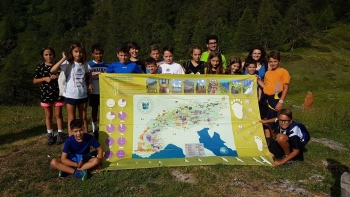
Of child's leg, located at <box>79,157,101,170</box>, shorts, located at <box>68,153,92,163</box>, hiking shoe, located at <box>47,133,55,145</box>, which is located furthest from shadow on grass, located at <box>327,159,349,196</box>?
hiking shoe, located at <box>47,133,55,145</box>

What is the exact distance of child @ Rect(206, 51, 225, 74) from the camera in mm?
7871

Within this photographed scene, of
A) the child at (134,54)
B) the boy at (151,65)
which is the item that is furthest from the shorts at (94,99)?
the boy at (151,65)

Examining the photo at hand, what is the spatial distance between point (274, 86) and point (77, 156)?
188 inches

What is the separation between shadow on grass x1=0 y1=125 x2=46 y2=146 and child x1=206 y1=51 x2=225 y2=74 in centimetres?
532

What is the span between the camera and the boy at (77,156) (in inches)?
240

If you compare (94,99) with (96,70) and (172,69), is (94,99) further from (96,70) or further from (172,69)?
(172,69)

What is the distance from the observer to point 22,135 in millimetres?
9375

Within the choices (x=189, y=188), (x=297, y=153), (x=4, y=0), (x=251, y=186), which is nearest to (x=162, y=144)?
(x=189, y=188)

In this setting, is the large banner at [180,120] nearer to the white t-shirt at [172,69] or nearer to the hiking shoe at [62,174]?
the white t-shirt at [172,69]

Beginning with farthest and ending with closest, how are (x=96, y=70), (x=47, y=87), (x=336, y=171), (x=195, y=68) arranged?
(x=195, y=68), (x=96, y=70), (x=47, y=87), (x=336, y=171)

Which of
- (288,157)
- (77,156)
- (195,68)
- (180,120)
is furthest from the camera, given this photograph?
(195,68)

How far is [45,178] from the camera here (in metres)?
6.18

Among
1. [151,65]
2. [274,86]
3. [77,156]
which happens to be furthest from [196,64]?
[77,156]

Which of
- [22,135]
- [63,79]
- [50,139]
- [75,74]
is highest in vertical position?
[75,74]
